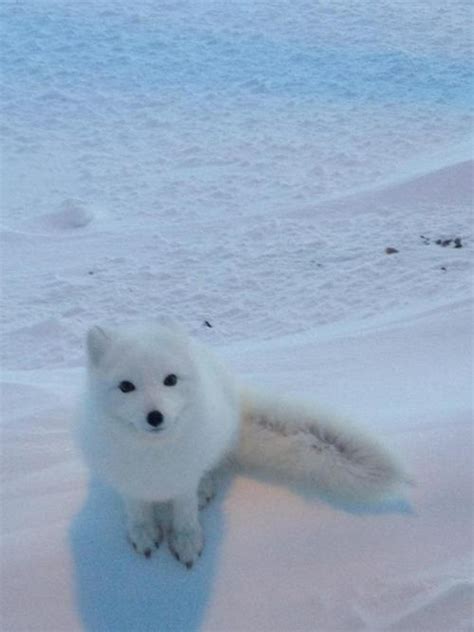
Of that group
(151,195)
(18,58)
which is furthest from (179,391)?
(18,58)

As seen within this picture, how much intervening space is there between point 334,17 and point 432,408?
15.7 feet

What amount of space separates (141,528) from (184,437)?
16 cm

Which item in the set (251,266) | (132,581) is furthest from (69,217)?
(132,581)

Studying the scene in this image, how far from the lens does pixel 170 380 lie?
103 centimetres

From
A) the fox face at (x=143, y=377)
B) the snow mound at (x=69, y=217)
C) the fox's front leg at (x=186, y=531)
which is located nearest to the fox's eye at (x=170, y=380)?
the fox face at (x=143, y=377)

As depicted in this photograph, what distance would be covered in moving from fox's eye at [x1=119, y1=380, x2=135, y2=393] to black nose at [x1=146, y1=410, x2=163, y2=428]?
5 cm

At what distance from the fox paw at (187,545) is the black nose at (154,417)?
0.72 ft

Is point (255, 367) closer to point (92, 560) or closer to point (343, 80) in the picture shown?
point (92, 560)

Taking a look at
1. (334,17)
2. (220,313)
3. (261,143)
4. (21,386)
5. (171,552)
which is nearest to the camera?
(171,552)

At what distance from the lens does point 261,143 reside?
161 inches

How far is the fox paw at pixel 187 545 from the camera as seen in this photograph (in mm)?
1117

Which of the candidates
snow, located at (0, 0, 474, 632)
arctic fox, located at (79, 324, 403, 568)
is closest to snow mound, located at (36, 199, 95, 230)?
snow, located at (0, 0, 474, 632)

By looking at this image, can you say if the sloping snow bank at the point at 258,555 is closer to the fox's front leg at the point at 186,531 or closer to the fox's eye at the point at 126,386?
the fox's front leg at the point at 186,531

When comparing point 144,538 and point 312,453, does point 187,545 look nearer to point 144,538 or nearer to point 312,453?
point 144,538
